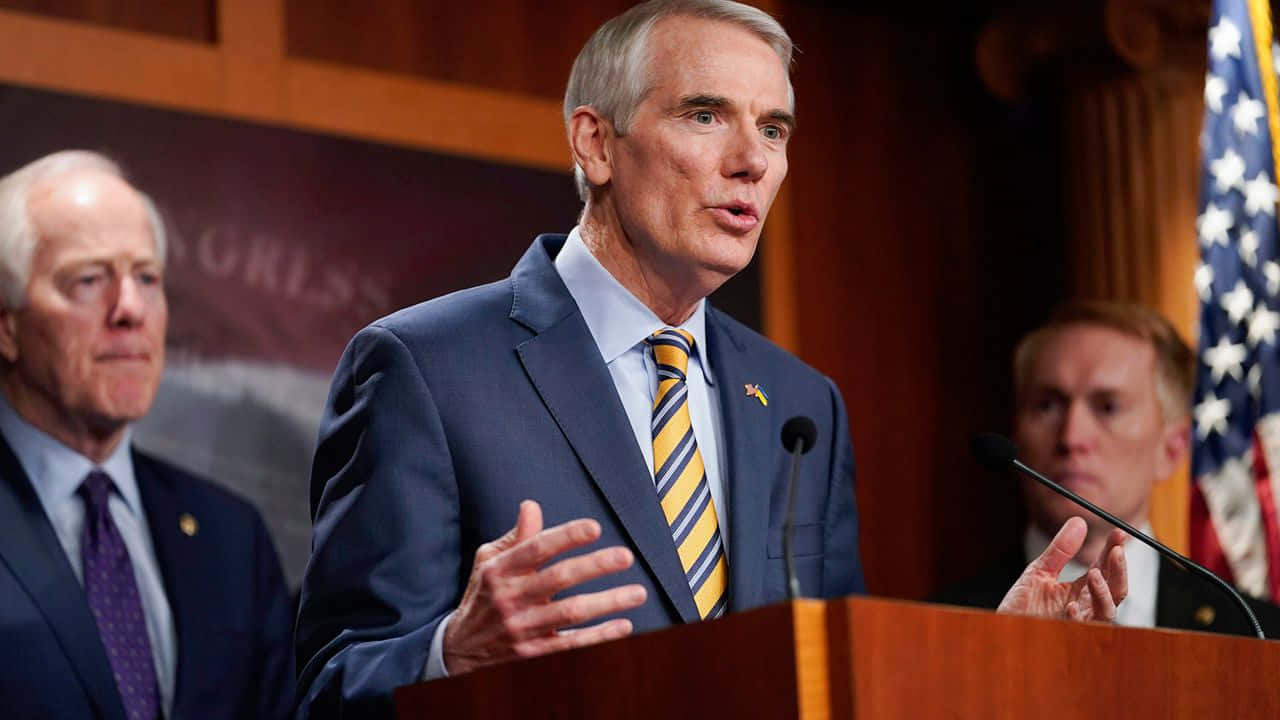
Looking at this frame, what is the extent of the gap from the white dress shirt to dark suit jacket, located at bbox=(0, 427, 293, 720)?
75.1 inches

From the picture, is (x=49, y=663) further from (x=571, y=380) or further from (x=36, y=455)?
(x=571, y=380)

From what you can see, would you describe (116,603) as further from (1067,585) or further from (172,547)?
(1067,585)

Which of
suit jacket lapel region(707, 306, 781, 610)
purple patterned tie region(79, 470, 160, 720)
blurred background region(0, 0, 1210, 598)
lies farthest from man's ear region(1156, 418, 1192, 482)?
purple patterned tie region(79, 470, 160, 720)

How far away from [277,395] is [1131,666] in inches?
107

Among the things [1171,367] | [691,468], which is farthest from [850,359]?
[691,468]

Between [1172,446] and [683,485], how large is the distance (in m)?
2.64

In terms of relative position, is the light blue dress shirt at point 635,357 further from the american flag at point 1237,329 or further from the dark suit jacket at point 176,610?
the american flag at point 1237,329

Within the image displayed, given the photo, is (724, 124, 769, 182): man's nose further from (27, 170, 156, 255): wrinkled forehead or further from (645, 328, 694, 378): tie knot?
(27, 170, 156, 255): wrinkled forehead

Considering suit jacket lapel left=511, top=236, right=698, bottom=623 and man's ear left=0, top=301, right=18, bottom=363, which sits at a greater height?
man's ear left=0, top=301, right=18, bottom=363

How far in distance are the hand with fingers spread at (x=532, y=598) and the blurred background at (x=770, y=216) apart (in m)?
2.24

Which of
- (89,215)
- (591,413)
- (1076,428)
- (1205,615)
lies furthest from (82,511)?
(1205,615)

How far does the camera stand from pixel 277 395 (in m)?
4.21

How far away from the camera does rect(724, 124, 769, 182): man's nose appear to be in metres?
2.62

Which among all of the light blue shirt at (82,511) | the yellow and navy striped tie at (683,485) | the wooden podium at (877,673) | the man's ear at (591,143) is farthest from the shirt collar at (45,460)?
the wooden podium at (877,673)
